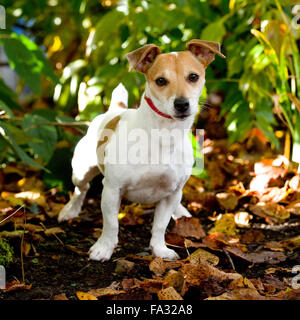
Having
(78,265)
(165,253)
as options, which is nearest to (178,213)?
(165,253)

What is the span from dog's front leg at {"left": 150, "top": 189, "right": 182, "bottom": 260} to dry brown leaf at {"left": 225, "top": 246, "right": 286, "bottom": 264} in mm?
265

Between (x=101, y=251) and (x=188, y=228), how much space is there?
20.0 inches

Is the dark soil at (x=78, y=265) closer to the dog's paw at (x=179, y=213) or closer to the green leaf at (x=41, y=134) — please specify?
the dog's paw at (x=179, y=213)

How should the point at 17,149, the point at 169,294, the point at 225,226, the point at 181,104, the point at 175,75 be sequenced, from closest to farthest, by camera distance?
the point at 169,294 → the point at 181,104 → the point at 175,75 → the point at 17,149 → the point at 225,226

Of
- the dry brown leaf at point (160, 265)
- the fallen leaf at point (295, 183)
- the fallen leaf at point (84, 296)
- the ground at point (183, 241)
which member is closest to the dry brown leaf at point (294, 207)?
the ground at point (183, 241)

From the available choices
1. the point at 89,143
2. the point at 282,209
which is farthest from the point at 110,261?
the point at 282,209

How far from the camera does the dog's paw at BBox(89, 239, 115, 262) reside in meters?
2.31

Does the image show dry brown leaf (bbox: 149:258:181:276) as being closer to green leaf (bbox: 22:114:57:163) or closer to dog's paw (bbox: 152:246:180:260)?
dog's paw (bbox: 152:246:180:260)

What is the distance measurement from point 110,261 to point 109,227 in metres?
0.15

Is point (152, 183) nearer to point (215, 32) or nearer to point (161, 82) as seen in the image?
point (161, 82)

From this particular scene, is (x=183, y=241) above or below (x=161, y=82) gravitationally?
below

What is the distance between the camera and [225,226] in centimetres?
277

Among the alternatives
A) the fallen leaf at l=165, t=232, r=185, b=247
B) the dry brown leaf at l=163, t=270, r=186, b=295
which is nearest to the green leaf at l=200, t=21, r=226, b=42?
the fallen leaf at l=165, t=232, r=185, b=247

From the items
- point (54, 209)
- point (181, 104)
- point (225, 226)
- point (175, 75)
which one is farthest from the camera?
point (54, 209)
